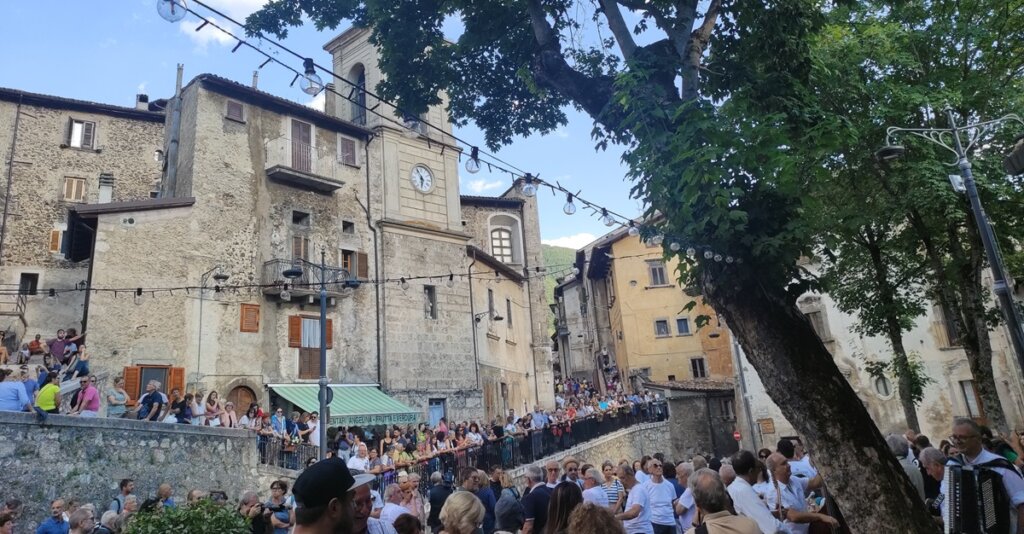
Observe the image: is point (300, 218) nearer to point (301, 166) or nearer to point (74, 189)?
point (301, 166)

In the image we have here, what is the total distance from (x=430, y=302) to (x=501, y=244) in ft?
31.3

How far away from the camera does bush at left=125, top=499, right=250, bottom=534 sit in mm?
7398

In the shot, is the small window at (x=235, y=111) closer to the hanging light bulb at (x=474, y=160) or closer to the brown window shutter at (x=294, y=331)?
the brown window shutter at (x=294, y=331)

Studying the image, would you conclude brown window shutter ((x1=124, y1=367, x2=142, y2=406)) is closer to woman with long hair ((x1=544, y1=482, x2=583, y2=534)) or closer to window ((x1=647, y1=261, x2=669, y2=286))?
woman with long hair ((x1=544, y1=482, x2=583, y2=534))

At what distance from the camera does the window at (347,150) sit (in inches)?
1048

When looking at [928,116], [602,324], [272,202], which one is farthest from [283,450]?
[602,324]

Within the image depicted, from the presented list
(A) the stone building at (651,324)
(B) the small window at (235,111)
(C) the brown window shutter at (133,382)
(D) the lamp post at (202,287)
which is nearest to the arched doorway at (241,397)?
(D) the lamp post at (202,287)

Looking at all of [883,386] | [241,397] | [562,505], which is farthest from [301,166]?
[883,386]

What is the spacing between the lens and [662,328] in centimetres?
3819

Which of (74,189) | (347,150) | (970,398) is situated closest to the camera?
(970,398)

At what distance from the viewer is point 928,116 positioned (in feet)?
48.1

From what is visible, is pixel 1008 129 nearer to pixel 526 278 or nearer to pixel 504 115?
pixel 504 115

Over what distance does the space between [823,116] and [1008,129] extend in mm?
9021

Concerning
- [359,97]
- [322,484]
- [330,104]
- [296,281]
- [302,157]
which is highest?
[330,104]
